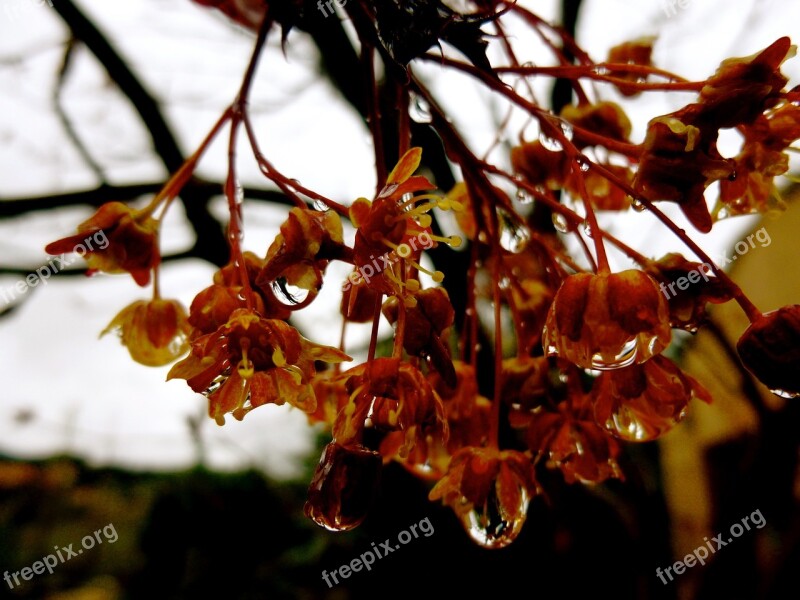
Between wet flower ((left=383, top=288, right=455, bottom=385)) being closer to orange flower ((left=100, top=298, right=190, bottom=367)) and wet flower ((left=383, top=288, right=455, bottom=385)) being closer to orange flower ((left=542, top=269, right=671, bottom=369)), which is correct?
orange flower ((left=542, top=269, right=671, bottom=369))

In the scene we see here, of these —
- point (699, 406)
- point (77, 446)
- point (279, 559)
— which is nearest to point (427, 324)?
point (279, 559)

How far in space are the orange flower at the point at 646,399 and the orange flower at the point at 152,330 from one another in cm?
51

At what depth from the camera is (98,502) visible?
16.5 feet

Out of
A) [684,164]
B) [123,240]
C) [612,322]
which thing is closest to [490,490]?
[612,322]

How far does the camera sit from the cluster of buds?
536 mm

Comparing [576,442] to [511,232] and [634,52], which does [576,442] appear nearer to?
[511,232]

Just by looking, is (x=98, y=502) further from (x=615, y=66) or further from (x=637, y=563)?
(x=615, y=66)

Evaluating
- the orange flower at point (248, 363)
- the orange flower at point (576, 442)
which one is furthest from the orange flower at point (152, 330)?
the orange flower at point (576, 442)

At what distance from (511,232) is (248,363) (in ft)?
1.24

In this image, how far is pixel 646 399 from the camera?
0.61 metres

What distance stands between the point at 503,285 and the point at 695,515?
4575mm

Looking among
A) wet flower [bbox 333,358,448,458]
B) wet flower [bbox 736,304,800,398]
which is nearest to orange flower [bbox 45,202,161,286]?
wet flower [bbox 333,358,448,458]

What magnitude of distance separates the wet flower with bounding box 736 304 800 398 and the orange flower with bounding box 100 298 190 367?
63 cm

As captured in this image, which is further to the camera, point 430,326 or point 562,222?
point 562,222
